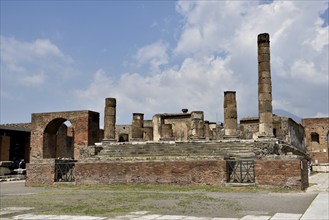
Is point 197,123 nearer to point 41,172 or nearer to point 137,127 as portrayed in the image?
point 137,127

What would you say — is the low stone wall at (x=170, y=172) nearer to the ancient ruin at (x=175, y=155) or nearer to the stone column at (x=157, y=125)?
the ancient ruin at (x=175, y=155)

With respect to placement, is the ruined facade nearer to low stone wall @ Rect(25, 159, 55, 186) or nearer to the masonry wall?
the masonry wall

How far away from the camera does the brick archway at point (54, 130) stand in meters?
27.9

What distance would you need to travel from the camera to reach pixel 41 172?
18062 millimetres

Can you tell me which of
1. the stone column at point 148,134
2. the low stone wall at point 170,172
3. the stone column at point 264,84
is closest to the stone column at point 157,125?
the stone column at point 148,134

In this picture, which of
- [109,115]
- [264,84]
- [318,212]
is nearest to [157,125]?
[109,115]

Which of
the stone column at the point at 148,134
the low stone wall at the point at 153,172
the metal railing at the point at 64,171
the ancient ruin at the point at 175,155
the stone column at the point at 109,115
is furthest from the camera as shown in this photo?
the stone column at the point at 148,134

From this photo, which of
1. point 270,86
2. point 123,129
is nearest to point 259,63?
point 270,86

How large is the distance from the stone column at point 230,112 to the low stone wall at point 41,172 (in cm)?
962

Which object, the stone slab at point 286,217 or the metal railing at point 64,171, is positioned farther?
the metal railing at point 64,171

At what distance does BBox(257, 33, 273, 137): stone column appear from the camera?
785 inches

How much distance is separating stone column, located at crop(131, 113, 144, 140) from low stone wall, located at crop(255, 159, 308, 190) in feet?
41.5

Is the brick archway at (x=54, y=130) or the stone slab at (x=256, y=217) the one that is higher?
the brick archway at (x=54, y=130)

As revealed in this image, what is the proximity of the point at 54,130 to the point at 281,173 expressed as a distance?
20.5 m
